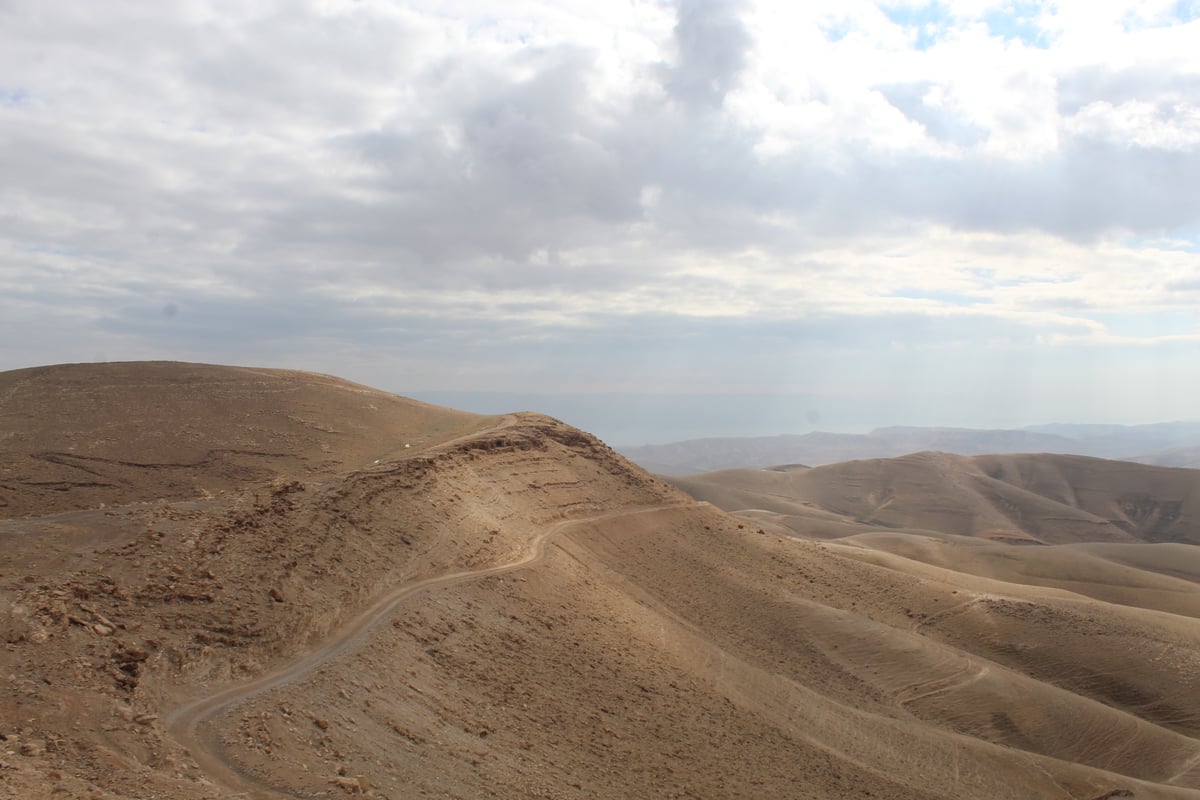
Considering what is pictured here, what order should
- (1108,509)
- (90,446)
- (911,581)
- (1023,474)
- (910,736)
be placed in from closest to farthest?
1. (910,736)
2. (90,446)
3. (911,581)
4. (1108,509)
5. (1023,474)

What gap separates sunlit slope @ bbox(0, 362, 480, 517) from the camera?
28516mm

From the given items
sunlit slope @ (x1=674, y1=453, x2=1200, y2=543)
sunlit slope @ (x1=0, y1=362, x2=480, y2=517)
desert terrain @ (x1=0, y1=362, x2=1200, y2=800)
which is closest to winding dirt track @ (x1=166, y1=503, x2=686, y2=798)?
desert terrain @ (x1=0, y1=362, x2=1200, y2=800)

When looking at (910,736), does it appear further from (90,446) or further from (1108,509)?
(1108,509)

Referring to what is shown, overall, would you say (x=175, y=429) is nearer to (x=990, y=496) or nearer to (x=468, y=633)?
(x=468, y=633)

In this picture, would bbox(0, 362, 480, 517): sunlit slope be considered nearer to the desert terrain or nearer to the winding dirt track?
the desert terrain

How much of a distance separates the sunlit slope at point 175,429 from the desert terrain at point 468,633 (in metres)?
0.20

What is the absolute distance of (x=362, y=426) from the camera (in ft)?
125

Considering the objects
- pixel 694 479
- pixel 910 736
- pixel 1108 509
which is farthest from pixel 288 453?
pixel 1108 509

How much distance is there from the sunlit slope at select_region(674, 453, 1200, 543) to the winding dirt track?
7930cm

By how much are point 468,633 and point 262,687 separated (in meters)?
6.61

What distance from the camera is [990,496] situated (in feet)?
391

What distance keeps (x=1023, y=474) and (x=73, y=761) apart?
152 m

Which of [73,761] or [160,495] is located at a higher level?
[160,495]

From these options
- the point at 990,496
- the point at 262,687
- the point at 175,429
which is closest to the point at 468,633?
the point at 262,687
